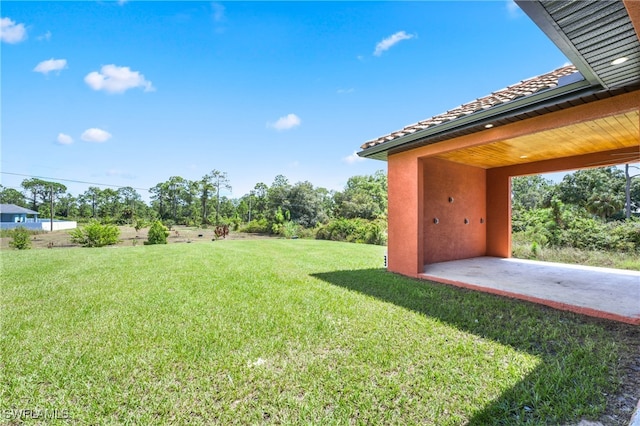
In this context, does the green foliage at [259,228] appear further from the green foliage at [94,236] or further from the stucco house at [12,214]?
the stucco house at [12,214]

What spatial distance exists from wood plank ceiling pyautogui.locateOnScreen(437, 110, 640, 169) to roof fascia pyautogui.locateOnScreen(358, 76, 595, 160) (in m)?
1.33

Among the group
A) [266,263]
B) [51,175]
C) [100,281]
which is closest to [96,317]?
[100,281]

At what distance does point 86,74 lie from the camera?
58.7 feet

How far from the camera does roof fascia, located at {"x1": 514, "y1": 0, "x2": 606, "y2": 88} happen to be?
2.48m

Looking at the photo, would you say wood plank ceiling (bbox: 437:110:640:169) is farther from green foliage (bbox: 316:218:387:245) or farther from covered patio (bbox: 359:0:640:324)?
green foliage (bbox: 316:218:387:245)

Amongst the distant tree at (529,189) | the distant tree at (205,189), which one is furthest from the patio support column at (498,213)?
the distant tree at (205,189)

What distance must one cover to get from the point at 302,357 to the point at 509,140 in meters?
6.69

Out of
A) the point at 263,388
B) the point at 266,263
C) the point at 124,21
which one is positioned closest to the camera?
the point at 263,388

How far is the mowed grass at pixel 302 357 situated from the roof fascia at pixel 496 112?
3.46 meters

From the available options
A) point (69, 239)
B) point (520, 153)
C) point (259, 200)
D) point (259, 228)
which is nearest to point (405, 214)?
point (520, 153)

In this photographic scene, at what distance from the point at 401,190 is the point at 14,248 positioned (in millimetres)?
20765

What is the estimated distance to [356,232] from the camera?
20938 millimetres

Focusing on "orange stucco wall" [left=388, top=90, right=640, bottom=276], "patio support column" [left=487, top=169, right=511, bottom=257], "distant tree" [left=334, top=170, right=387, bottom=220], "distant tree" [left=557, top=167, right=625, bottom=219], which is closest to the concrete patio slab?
"orange stucco wall" [left=388, top=90, right=640, bottom=276]

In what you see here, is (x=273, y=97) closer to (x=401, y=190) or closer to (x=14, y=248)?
(x=401, y=190)
